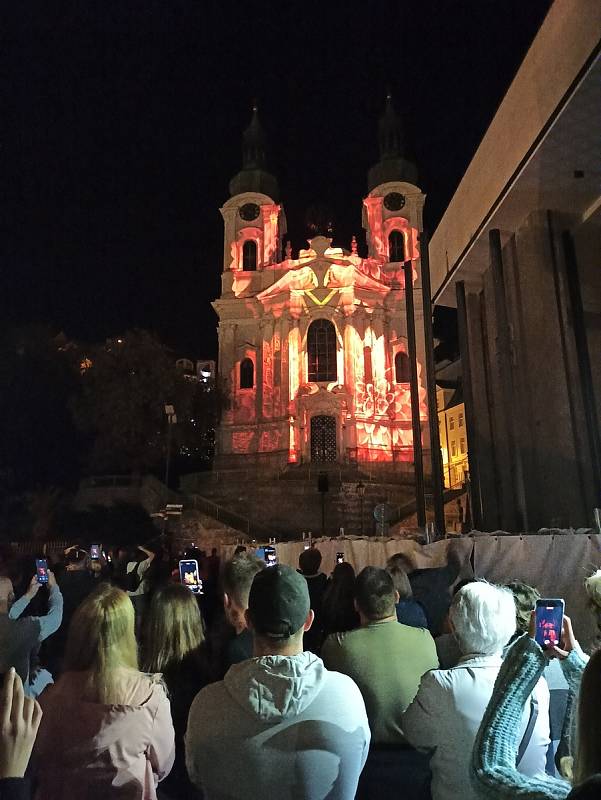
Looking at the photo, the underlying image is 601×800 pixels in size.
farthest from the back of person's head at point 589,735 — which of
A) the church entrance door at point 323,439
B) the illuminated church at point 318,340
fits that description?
the church entrance door at point 323,439

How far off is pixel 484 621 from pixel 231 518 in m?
26.5

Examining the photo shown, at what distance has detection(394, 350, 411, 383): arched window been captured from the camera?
3946cm

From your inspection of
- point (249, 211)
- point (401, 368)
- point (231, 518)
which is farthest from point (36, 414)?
point (401, 368)

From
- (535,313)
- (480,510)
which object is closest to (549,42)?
(535,313)

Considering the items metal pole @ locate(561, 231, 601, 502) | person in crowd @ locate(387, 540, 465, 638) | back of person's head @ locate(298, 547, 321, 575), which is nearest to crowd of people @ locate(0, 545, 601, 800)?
person in crowd @ locate(387, 540, 465, 638)

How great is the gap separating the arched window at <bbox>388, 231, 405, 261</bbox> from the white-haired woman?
41.7m

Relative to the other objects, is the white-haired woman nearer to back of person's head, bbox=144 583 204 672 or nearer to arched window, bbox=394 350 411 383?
back of person's head, bbox=144 583 204 672

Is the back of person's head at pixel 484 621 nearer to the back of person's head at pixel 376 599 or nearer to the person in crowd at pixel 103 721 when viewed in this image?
the back of person's head at pixel 376 599

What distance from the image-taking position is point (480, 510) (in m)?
15.6

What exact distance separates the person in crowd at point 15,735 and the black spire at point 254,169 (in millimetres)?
45285

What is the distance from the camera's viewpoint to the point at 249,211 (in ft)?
144

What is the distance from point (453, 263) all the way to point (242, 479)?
2144 centimetres

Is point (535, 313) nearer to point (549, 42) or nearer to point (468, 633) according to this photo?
point (549, 42)

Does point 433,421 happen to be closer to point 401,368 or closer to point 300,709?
point 300,709
